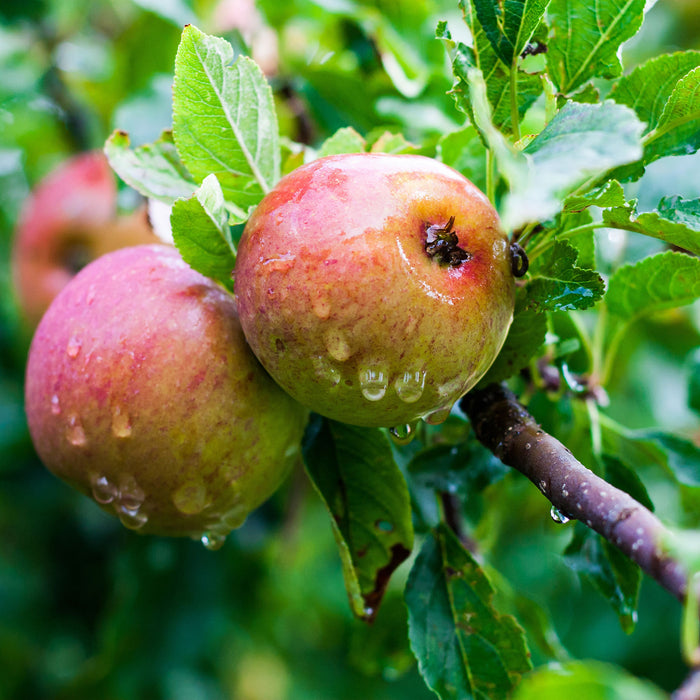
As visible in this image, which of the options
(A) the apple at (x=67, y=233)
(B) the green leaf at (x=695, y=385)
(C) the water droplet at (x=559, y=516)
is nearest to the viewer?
(C) the water droplet at (x=559, y=516)

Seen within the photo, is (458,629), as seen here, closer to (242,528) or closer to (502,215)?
(502,215)

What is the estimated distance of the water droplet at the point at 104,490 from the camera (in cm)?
85

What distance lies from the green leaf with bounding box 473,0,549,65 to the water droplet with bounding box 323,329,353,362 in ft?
1.12

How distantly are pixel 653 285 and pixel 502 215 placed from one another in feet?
0.75

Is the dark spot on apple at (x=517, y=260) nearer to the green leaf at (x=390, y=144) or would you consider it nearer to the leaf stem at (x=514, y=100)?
the leaf stem at (x=514, y=100)

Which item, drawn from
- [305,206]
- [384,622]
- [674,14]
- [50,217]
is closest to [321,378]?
[305,206]

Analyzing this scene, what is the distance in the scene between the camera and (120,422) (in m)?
0.80

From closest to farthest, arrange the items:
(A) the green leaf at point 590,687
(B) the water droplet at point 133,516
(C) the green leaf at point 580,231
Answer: (A) the green leaf at point 590,687, (C) the green leaf at point 580,231, (B) the water droplet at point 133,516

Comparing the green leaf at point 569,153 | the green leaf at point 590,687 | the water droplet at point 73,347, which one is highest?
the green leaf at point 569,153

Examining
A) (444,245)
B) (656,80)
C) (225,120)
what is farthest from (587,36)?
(225,120)

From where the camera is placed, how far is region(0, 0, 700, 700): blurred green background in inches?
56.6

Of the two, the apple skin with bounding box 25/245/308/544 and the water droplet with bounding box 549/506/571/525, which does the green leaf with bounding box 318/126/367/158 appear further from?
the water droplet with bounding box 549/506/571/525

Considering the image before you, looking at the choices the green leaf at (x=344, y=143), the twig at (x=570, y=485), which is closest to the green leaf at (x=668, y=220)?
the twig at (x=570, y=485)

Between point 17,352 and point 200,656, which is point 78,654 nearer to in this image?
point 200,656
